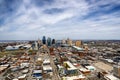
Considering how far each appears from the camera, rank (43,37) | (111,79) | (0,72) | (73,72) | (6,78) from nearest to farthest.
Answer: (111,79), (6,78), (73,72), (0,72), (43,37)

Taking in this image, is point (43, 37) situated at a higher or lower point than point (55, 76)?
higher

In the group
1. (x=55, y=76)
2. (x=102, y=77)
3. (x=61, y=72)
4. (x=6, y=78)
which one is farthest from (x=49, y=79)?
(x=102, y=77)

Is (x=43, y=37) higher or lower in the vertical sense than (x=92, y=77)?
higher

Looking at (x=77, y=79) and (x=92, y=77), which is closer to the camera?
(x=77, y=79)

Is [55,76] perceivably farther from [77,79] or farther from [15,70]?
[15,70]

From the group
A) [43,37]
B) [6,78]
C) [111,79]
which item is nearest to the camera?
[111,79]

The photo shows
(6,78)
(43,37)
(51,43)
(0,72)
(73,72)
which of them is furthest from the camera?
(43,37)

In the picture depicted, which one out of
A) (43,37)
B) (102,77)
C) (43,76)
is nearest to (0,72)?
(43,76)

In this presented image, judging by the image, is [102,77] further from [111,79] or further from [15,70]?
[15,70]

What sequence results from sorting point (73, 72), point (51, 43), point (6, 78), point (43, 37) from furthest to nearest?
point (43, 37) → point (51, 43) → point (73, 72) → point (6, 78)
